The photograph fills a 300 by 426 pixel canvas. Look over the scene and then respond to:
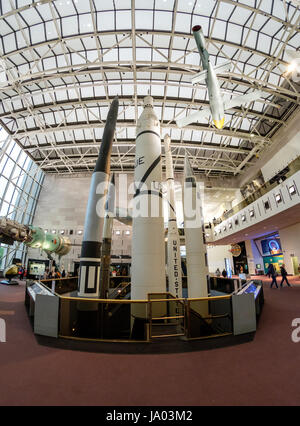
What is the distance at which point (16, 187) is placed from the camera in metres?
19.9

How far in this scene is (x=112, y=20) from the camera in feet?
36.1

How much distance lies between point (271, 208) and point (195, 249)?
820 centimetres

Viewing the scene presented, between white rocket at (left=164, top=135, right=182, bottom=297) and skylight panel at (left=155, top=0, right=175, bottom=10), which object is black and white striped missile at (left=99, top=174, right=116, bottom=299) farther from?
skylight panel at (left=155, top=0, right=175, bottom=10)

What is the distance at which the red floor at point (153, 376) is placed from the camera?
89.0 inches

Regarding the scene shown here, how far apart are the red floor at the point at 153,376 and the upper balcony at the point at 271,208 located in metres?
9.12

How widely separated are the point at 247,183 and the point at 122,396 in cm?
2461

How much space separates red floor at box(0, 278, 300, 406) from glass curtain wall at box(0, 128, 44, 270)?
1875 centimetres

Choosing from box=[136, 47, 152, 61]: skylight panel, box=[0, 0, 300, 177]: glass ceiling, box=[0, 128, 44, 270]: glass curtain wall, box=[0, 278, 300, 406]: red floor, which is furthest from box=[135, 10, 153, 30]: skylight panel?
box=[0, 278, 300, 406]: red floor

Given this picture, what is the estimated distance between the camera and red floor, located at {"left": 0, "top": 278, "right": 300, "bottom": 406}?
226cm

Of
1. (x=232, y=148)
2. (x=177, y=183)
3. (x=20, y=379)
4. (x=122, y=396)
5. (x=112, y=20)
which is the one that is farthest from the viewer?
(x=177, y=183)

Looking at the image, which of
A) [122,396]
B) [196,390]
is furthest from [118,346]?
[196,390]

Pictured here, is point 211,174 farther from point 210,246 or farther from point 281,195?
point 281,195

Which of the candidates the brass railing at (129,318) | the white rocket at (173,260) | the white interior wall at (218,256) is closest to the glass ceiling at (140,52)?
the white rocket at (173,260)

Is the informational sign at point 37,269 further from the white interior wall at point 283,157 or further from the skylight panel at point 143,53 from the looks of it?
the white interior wall at point 283,157
